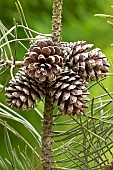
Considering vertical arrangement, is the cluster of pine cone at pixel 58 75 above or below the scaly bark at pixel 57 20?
below

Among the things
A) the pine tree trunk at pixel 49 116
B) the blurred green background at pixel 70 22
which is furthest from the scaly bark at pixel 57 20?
the blurred green background at pixel 70 22

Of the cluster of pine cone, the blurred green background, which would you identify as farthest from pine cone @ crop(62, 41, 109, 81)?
the blurred green background

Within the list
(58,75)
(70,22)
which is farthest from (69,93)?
(70,22)

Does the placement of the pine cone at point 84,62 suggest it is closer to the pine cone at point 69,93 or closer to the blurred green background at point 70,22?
the pine cone at point 69,93

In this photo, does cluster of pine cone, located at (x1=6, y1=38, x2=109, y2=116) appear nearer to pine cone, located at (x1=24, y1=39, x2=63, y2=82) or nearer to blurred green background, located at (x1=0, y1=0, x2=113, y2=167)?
pine cone, located at (x1=24, y1=39, x2=63, y2=82)

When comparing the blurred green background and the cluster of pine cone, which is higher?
the blurred green background

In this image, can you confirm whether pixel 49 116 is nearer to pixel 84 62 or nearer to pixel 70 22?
pixel 84 62

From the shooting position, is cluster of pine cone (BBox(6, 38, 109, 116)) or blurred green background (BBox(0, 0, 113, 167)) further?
blurred green background (BBox(0, 0, 113, 167))

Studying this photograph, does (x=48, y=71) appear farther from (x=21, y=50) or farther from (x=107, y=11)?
(x=107, y=11)
